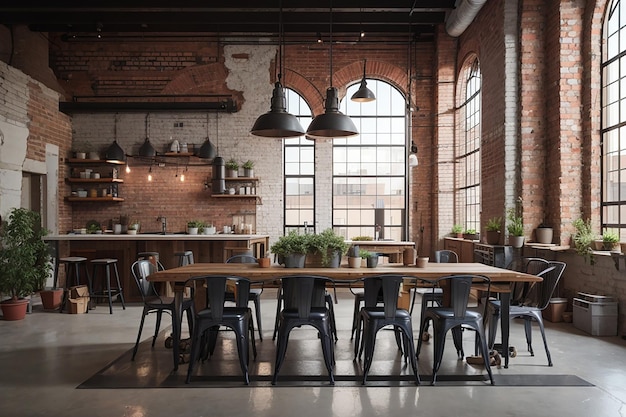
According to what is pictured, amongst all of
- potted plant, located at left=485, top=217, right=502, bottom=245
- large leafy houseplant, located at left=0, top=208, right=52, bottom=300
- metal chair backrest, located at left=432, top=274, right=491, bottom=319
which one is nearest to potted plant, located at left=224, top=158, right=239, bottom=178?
large leafy houseplant, located at left=0, top=208, right=52, bottom=300

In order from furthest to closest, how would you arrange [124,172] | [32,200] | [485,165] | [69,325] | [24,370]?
[124,172]
[32,200]
[485,165]
[69,325]
[24,370]

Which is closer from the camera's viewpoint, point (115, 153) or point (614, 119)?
point (614, 119)

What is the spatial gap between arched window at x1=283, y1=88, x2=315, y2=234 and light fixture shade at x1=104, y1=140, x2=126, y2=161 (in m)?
3.27

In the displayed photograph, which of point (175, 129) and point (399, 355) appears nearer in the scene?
point (399, 355)

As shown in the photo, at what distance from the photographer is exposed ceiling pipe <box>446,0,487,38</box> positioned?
8.05 m

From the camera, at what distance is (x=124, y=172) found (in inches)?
429

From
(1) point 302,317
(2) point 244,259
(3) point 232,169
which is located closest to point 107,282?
(2) point 244,259

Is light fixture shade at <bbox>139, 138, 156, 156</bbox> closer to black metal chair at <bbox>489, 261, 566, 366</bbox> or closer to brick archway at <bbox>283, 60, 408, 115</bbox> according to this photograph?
brick archway at <bbox>283, 60, 408, 115</bbox>

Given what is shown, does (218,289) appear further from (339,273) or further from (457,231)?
(457,231)

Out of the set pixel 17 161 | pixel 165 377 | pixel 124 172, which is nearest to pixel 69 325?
pixel 165 377

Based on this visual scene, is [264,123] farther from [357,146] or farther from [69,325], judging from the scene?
[357,146]

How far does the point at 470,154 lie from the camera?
32.3ft

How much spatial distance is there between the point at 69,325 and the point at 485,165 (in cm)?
638

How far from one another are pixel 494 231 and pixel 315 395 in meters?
4.64
